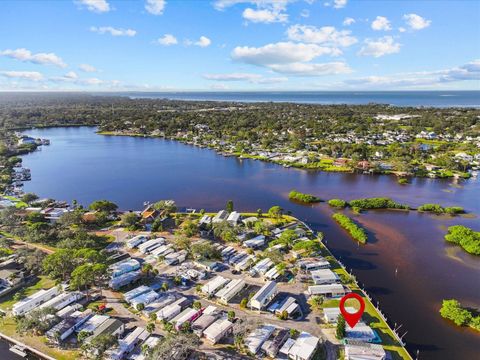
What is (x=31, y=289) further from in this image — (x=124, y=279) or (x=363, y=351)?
(x=363, y=351)

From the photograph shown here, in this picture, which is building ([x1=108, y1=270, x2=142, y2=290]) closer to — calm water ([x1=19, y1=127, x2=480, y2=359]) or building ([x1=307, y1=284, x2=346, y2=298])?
building ([x1=307, y1=284, x2=346, y2=298])

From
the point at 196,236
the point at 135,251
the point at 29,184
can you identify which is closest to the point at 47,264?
the point at 135,251

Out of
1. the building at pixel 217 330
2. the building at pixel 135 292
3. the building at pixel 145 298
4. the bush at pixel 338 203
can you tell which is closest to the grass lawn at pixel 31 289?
the building at pixel 135 292

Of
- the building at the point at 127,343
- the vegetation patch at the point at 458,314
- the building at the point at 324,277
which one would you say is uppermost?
the building at the point at 324,277

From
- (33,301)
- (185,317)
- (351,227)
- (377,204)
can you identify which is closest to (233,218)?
(351,227)

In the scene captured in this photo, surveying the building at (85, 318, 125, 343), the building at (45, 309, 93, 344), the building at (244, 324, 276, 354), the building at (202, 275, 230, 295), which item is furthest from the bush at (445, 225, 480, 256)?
the building at (45, 309, 93, 344)

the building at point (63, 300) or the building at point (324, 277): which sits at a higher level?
the building at point (324, 277)

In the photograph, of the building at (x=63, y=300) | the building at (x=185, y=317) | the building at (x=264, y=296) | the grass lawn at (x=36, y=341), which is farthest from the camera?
the building at (x=264, y=296)

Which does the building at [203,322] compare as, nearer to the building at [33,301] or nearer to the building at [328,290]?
the building at [328,290]
